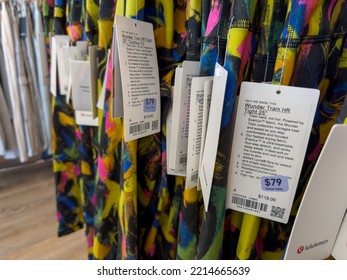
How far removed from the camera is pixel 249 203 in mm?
387

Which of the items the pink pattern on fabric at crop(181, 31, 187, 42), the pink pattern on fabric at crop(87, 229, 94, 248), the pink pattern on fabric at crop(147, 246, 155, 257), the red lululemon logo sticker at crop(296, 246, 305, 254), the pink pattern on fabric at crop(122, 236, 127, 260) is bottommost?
the pink pattern on fabric at crop(87, 229, 94, 248)

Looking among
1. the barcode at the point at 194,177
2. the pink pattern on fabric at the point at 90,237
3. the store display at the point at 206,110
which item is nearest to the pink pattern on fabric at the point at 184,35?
the store display at the point at 206,110

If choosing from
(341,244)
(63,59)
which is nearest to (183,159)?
(341,244)

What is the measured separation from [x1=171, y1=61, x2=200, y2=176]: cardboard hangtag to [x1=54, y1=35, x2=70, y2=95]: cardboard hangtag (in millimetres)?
450

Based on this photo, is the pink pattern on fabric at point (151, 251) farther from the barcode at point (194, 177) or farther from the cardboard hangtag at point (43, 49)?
the cardboard hangtag at point (43, 49)

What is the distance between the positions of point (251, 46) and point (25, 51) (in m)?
1.26

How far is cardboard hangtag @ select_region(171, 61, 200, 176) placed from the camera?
1.31 ft

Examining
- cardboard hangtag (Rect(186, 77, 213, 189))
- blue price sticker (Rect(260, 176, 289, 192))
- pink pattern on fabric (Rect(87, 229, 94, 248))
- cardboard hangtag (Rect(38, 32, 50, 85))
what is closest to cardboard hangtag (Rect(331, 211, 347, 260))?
blue price sticker (Rect(260, 176, 289, 192))

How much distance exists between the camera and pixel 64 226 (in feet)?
3.07

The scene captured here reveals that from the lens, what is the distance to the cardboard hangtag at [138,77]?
1.28ft

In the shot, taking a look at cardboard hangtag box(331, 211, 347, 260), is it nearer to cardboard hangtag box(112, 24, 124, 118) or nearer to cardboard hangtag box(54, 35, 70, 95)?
cardboard hangtag box(112, 24, 124, 118)

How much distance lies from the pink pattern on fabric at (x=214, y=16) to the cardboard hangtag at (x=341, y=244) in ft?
1.12

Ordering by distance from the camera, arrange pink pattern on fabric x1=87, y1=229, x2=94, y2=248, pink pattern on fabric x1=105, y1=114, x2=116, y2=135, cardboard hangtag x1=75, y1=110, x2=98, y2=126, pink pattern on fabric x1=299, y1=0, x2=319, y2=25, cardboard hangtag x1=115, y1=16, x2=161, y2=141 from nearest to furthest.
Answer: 1. pink pattern on fabric x1=299, y1=0, x2=319, y2=25
2. cardboard hangtag x1=115, y1=16, x2=161, y2=141
3. pink pattern on fabric x1=105, y1=114, x2=116, y2=135
4. cardboard hangtag x1=75, y1=110, x2=98, y2=126
5. pink pattern on fabric x1=87, y1=229, x2=94, y2=248
